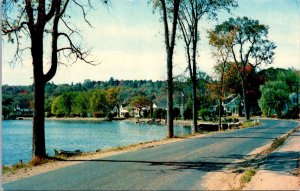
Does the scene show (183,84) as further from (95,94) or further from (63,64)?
(95,94)

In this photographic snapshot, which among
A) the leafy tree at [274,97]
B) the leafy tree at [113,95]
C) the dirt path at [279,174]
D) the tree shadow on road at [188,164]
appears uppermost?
the leafy tree at [113,95]

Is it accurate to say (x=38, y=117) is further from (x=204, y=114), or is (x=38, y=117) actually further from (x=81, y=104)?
(x=81, y=104)

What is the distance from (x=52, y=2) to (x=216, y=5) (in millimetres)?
20892

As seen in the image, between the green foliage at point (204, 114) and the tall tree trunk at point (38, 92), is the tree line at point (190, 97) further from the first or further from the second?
the tall tree trunk at point (38, 92)

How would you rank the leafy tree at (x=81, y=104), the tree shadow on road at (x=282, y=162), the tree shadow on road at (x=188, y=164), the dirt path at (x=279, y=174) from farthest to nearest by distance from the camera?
the leafy tree at (x=81, y=104), the tree shadow on road at (x=188, y=164), the tree shadow on road at (x=282, y=162), the dirt path at (x=279, y=174)

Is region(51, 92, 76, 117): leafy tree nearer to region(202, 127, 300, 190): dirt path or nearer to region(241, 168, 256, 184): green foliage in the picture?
region(202, 127, 300, 190): dirt path

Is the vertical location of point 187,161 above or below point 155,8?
below

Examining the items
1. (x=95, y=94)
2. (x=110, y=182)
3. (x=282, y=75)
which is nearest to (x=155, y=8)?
(x=110, y=182)

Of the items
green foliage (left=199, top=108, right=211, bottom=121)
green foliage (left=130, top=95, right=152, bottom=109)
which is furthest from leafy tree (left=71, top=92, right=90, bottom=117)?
green foliage (left=199, top=108, right=211, bottom=121)

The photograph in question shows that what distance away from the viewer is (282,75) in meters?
90.9

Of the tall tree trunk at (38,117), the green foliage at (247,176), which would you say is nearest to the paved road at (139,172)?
the green foliage at (247,176)

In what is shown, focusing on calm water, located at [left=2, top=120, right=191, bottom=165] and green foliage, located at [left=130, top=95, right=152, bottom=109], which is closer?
calm water, located at [left=2, top=120, right=191, bottom=165]

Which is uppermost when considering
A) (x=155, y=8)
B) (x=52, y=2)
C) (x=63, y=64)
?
(x=155, y=8)

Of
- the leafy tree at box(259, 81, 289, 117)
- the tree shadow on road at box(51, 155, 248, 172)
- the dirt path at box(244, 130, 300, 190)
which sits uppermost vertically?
the leafy tree at box(259, 81, 289, 117)
